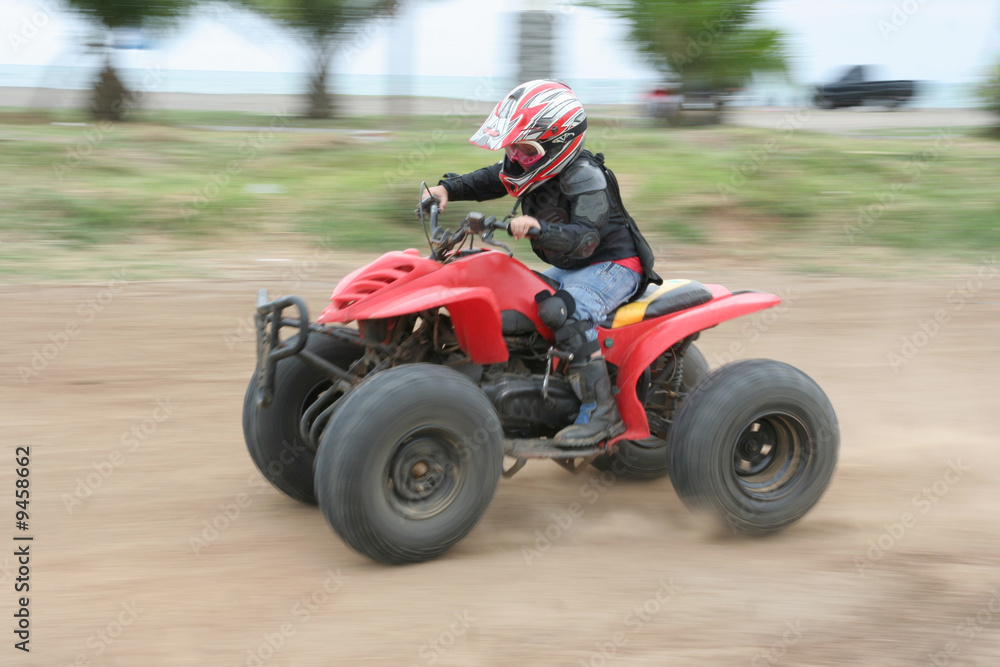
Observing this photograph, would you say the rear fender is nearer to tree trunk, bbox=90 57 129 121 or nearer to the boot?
the boot

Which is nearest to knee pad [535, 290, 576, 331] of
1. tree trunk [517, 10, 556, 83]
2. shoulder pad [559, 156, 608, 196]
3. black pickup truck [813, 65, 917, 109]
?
shoulder pad [559, 156, 608, 196]

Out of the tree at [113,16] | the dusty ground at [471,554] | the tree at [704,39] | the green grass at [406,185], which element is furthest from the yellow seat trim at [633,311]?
the tree at [113,16]

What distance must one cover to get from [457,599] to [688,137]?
11.8 meters

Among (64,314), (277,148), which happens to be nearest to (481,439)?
(64,314)

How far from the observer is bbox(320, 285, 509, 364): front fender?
436 cm

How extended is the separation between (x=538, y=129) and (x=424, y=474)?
1663 millimetres

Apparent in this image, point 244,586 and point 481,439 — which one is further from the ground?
point 481,439

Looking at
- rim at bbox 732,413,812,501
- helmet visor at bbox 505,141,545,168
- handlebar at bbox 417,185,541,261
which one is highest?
helmet visor at bbox 505,141,545,168

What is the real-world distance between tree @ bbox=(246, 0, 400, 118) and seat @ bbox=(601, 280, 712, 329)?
1282 cm

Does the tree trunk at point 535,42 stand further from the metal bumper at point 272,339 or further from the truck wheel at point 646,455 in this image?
the metal bumper at point 272,339

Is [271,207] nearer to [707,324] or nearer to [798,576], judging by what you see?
[707,324]

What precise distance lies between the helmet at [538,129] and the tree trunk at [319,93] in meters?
13.3

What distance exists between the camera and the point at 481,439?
4.37m

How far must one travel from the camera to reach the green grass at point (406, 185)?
10.7m
